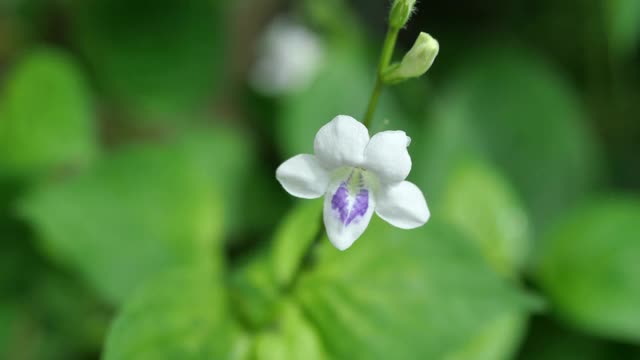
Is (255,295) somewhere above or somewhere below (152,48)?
below

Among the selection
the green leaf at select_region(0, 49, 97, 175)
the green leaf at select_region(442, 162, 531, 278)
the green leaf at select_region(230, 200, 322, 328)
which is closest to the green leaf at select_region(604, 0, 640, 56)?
the green leaf at select_region(442, 162, 531, 278)

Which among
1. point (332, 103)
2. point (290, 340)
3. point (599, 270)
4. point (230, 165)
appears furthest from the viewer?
point (230, 165)

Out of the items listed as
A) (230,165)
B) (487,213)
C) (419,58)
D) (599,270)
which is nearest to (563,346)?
(599,270)

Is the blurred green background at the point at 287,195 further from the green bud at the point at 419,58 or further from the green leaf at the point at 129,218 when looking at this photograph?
the green bud at the point at 419,58

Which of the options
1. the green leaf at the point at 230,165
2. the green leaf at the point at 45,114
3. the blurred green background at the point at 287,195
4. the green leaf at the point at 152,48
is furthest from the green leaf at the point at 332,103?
the green leaf at the point at 45,114

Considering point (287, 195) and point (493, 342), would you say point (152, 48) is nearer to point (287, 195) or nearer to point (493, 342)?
point (287, 195)

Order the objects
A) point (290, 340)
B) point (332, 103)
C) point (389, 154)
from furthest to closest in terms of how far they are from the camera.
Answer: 1. point (332, 103)
2. point (290, 340)
3. point (389, 154)
